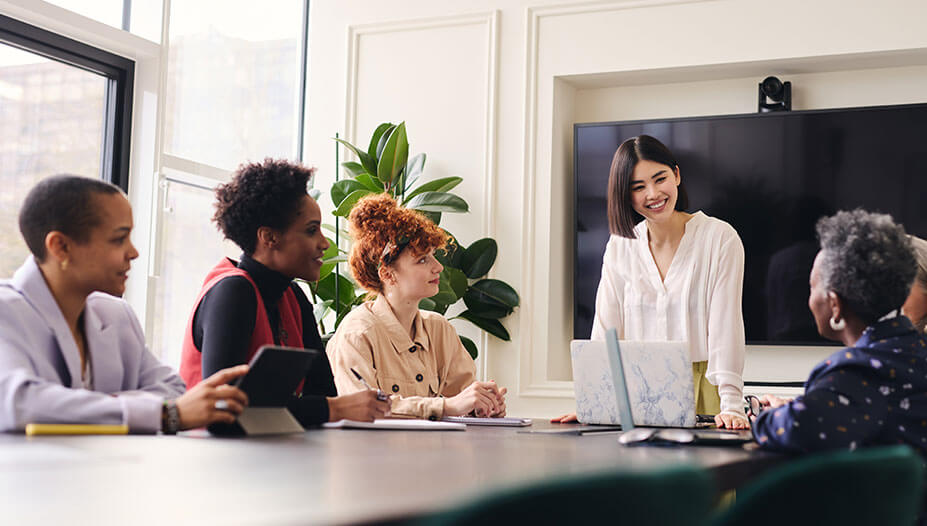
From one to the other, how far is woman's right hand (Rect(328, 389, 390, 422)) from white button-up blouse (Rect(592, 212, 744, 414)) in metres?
1.15

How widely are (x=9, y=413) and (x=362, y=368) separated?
1260 millimetres

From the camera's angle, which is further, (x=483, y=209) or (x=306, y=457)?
(x=483, y=209)

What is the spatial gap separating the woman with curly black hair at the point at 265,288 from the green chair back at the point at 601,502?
137cm

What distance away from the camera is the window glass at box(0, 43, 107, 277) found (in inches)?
151

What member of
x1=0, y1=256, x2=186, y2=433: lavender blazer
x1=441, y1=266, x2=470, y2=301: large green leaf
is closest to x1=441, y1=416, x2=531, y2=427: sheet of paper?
x1=0, y1=256, x2=186, y2=433: lavender blazer

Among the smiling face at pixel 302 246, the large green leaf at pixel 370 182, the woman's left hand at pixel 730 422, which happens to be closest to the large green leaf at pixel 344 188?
the large green leaf at pixel 370 182

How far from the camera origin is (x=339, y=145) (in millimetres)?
5262

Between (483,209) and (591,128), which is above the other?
(591,128)

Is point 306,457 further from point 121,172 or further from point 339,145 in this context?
point 339,145

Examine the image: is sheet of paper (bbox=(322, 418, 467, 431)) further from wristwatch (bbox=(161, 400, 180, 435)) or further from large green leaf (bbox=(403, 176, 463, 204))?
large green leaf (bbox=(403, 176, 463, 204))

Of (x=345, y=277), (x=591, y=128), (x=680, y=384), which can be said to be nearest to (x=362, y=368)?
(x=680, y=384)

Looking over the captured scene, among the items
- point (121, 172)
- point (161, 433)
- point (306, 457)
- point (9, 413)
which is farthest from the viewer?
point (121, 172)

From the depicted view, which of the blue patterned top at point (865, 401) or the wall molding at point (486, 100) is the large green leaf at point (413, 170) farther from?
the blue patterned top at point (865, 401)

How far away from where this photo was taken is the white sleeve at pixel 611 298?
10.8 ft
